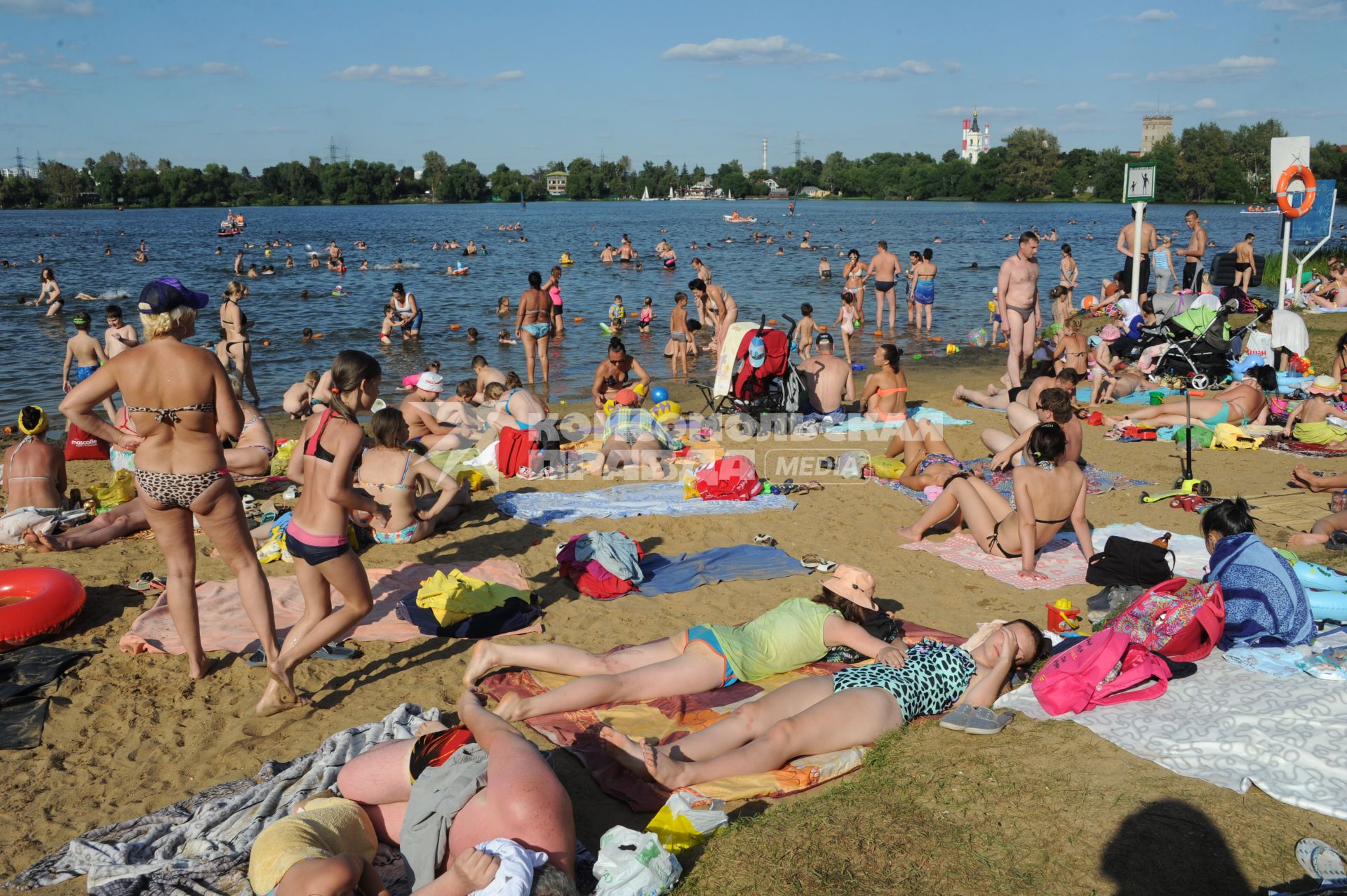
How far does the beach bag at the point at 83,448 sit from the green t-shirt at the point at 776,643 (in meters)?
7.71

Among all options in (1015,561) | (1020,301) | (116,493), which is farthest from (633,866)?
(1020,301)

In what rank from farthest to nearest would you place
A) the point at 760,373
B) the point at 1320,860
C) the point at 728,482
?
the point at 760,373 < the point at 728,482 < the point at 1320,860

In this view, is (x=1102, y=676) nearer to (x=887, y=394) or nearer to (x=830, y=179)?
(x=887, y=394)

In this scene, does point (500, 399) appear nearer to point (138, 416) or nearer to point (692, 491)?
point (692, 491)

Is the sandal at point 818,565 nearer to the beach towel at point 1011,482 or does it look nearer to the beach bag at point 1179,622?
the beach towel at point 1011,482

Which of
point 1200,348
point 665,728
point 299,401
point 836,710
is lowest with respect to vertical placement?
point 665,728

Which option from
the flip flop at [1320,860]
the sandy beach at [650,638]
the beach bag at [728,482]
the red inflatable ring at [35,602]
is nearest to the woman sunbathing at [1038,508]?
the sandy beach at [650,638]

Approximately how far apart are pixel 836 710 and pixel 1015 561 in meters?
3.20

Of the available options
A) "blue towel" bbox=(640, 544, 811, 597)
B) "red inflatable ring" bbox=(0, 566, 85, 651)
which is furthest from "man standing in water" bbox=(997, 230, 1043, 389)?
"red inflatable ring" bbox=(0, 566, 85, 651)

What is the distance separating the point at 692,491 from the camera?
8031mm

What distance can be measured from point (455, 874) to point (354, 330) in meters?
18.8

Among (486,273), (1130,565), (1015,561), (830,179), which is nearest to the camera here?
(1130,565)

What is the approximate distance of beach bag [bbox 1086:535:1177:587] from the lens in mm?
5426

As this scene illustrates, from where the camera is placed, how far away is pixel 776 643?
14.8 feet
